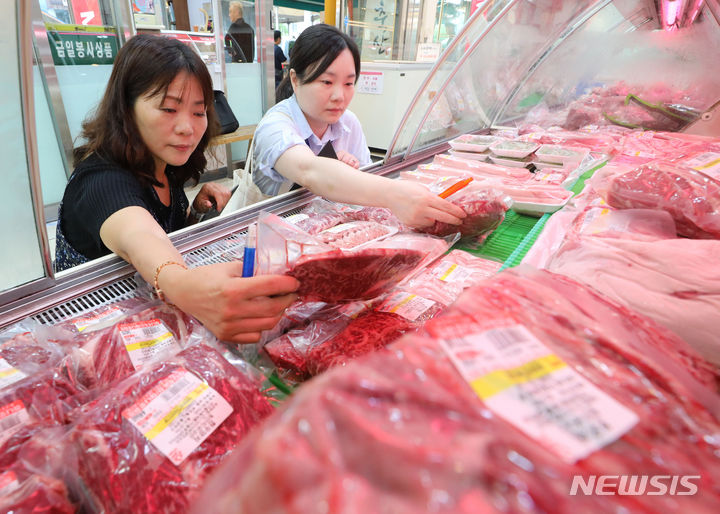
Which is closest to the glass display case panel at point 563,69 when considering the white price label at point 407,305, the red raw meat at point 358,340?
the white price label at point 407,305

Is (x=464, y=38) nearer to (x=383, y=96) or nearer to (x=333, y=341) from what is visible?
(x=333, y=341)

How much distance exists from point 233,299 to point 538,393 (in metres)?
0.70

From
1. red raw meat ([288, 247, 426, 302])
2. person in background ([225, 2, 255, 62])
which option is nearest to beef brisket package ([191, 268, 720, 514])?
red raw meat ([288, 247, 426, 302])

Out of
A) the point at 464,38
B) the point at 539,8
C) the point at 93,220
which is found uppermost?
the point at 539,8

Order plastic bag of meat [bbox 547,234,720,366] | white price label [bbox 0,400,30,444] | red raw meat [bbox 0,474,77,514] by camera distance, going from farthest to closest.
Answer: plastic bag of meat [bbox 547,234,720,366], white price label [bbox 0,400,30,444], red raw meat [bbox 0,474,77,514]

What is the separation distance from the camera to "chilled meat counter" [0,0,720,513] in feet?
1.21

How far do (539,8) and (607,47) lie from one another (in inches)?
43.4

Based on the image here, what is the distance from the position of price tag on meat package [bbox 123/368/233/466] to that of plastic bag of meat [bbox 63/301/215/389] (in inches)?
4.9

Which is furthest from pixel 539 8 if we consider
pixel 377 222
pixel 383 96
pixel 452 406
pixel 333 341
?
pixel 383 96

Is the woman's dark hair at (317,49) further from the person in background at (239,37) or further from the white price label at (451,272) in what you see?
the person in background at (239,37)

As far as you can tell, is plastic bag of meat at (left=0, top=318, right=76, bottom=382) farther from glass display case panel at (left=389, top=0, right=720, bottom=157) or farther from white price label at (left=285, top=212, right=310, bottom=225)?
glass display case panel at (left=389, top=0, right=720, bottom=157)

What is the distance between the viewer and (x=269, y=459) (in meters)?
0.35

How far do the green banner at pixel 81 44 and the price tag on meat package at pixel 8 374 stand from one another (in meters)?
4.87

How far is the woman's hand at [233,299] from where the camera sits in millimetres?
928
